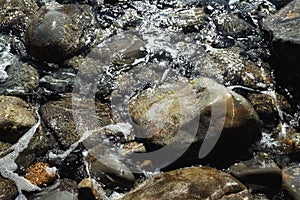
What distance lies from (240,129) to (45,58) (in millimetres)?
3134

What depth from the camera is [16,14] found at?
274 inches

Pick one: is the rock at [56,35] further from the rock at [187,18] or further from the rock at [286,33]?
the rock at [286,33]

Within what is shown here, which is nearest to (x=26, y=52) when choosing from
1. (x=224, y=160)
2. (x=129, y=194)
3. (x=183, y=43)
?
(x=183, y=43)

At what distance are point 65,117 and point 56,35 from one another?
1.45m

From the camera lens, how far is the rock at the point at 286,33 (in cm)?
591

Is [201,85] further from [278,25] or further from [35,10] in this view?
[35,10]

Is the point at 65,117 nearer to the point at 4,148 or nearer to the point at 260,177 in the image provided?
Result: the point at 4,148

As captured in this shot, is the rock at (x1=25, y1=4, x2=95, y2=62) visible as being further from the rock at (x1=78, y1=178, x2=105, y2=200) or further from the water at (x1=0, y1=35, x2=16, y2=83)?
the rock at (x1=78, y1=178, x2=105, y2=200)

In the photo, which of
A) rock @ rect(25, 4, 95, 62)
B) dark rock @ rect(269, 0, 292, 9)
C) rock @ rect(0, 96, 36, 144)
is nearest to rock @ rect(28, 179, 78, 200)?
rock @ rect(0, 96, 36, 144)

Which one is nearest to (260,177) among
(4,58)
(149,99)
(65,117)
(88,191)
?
(149,99)

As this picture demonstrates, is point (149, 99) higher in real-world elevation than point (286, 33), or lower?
lower

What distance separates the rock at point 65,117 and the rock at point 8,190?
792 millimetres

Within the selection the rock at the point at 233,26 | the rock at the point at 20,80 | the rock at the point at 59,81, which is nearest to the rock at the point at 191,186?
the rock at the point at 59,81

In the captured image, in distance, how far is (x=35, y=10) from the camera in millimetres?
7098
